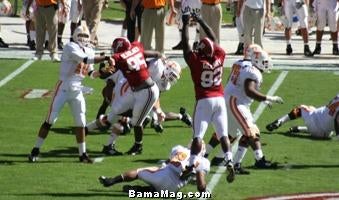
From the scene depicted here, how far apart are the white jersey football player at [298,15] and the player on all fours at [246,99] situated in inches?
356

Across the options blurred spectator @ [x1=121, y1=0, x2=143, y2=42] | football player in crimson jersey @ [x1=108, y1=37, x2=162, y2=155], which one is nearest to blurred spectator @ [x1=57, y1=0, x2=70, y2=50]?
blurred spectator @ [x1=121, y1=0, x2=143, y2=42]

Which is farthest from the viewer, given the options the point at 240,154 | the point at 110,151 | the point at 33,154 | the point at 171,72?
the point at 171,72

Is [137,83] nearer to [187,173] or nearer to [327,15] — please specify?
[187,173]

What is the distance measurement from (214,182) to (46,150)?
2735 millimetres

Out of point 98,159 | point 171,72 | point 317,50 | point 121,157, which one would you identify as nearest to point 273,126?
point 171,72

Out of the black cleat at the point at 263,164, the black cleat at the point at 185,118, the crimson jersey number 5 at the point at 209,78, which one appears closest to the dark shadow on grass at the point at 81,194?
the crimson jersey number 5 at the point at 209,78

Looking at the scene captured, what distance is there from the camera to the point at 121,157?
13102 mm

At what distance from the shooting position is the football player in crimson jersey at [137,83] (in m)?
13.1

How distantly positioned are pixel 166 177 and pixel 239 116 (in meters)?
1.87

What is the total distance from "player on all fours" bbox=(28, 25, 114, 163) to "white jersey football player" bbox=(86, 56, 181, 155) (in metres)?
0.62

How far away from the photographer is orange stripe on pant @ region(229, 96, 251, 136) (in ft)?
40.5

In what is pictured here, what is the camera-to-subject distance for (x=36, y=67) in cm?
1967

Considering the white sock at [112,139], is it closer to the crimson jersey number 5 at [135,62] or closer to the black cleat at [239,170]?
the crimson jersey number 5 at [135,62]

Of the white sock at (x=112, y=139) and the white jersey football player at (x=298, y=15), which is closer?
the white sock at (x=112, y=139)
